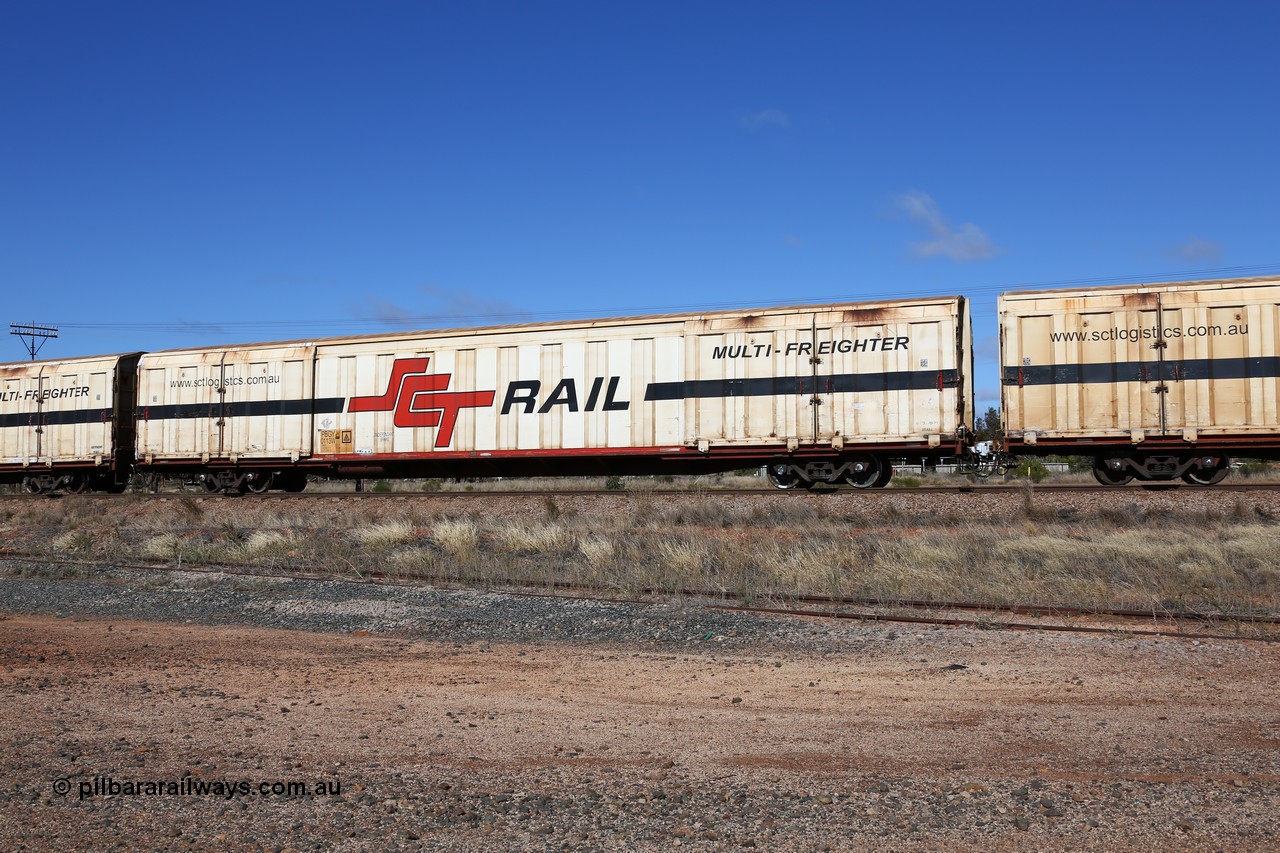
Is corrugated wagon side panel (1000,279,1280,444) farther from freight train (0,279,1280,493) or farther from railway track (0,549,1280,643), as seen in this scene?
railway track (0,549,1280,643)

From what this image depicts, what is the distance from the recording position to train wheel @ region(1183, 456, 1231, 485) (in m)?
16.9

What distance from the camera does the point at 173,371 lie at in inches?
931

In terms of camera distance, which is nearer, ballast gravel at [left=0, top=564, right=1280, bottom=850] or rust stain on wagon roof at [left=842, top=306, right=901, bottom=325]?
ballast gravel at [left=0, top=564, right=1280, bottom=850]

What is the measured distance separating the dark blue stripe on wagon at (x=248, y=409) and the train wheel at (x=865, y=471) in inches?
439

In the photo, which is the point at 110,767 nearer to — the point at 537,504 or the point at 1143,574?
the point at 1143,574

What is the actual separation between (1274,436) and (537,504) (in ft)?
42.3

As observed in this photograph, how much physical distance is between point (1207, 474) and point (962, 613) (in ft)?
34.0

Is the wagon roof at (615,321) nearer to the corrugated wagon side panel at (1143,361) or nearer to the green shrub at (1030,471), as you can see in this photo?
the corrugated wagon side panel at (1143,361)

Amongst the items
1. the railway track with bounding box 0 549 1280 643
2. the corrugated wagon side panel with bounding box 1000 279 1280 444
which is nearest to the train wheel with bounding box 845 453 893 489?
the corrugated wagon side panel with bounding box 1000 279 1280 444

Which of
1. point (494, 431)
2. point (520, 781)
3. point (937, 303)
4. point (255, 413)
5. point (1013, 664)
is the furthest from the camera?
point (255, 413)

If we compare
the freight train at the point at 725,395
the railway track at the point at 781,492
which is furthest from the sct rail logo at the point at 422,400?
the railway track at the point at 781,492

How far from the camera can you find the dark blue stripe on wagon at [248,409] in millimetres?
21797

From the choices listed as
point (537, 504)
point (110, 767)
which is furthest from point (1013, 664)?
point (537, 504)

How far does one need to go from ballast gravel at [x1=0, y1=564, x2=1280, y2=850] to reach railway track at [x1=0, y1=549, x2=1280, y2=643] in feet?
0.93
